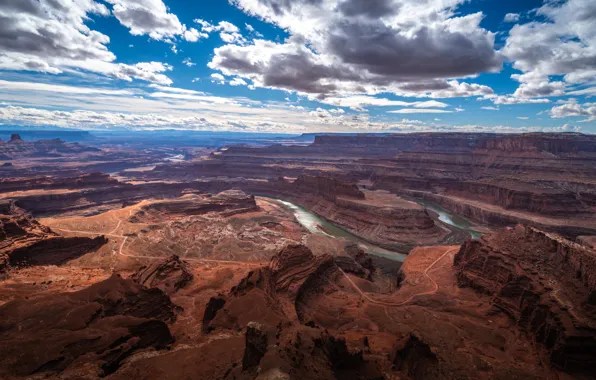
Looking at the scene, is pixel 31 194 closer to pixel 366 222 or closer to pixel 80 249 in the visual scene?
pixel 80 249

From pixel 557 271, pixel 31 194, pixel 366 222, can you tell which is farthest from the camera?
pixel 31 194

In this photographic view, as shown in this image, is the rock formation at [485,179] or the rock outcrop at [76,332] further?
the rock formation at [485,179]

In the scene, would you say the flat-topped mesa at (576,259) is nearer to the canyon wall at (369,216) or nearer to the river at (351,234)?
the river at (351,234)

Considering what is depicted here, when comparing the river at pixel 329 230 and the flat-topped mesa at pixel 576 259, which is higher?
the flat-topped mesa at pixel 576 259

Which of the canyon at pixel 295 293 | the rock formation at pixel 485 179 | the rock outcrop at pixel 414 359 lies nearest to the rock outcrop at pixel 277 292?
the canyon at pixel 295 293

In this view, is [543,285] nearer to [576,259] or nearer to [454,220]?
[576,259]

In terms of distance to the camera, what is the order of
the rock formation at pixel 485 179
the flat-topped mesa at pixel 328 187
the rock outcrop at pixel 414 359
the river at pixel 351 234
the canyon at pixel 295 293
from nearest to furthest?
the canyon at pixel 295 293
the rock outcrop at pixel 414 359
the river at pixel 351 234
the rock formation at pixel 485 179
the flat-topped mesa at pixel 328 187

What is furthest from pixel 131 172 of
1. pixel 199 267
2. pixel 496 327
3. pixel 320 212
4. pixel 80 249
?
pixel 496 327

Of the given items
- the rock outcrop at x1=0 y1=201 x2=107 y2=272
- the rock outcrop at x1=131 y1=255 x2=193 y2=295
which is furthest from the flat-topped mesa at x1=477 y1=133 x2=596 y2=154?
the rock outcrop at x1=0 y1=201 x2=107 y2=272
